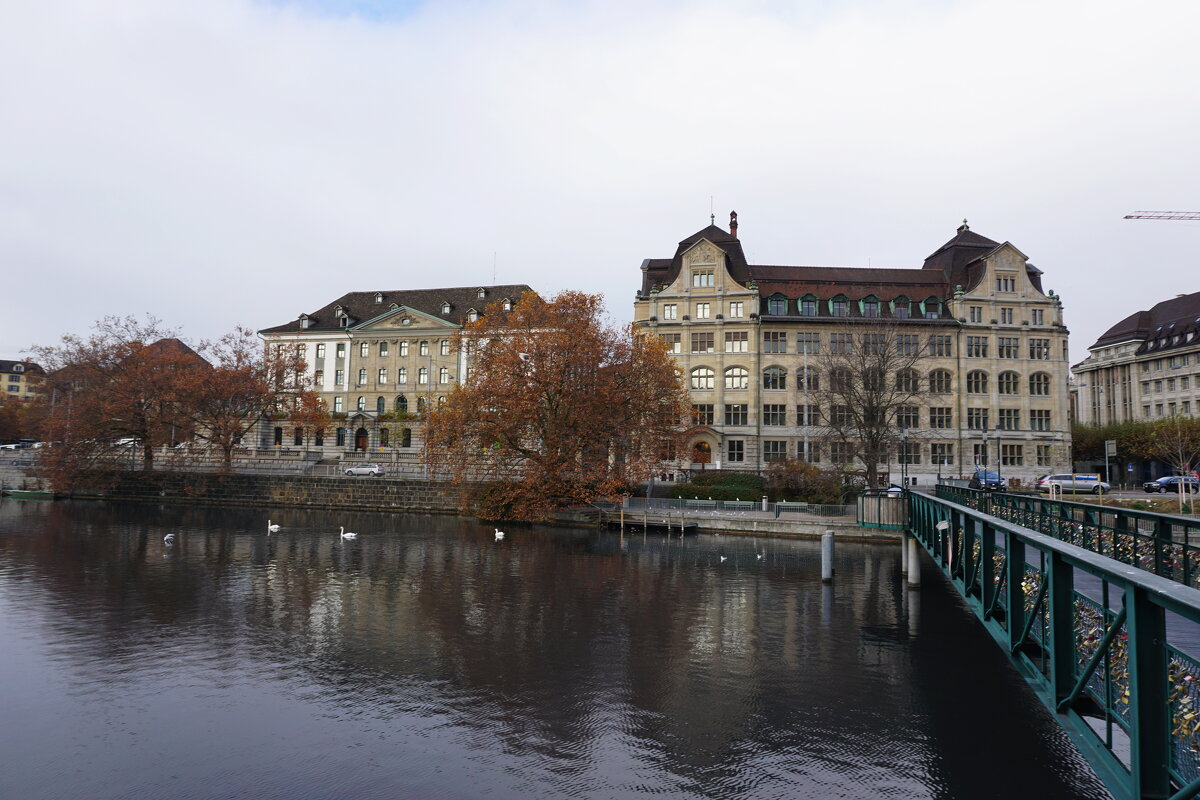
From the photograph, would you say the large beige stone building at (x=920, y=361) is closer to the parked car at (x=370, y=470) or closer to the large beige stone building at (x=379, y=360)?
the large beige stone building at (x=379, y=360)

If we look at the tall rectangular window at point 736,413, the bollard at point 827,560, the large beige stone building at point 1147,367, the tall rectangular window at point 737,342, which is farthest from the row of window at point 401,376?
the large beige stone building at point 1147,367

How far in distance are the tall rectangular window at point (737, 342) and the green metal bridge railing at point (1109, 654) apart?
52.1 meters

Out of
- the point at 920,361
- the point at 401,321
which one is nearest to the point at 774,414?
the point at 920,361

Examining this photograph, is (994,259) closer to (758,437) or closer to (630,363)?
(758,437)

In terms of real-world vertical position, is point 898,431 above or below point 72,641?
above

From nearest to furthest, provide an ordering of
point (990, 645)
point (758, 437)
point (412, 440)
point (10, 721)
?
1. point (10, 721)
2. point (990, 645)
3. point (758, 437)
4. point (412, 440)

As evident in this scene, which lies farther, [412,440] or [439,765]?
[412,440]

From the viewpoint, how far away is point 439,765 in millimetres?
11141

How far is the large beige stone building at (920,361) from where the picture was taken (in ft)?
211

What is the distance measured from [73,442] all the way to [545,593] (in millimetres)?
51624

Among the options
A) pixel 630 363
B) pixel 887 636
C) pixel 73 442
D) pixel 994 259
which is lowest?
pixel 887 636

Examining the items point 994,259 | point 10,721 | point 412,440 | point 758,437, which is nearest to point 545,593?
point 10,721

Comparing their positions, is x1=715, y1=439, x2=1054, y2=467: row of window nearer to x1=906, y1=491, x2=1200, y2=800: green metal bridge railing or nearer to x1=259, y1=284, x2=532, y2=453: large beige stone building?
x1=259, y1=284, x2=532, y2=453: large beige stone building

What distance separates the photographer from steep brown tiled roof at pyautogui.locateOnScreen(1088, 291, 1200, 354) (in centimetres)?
8438
